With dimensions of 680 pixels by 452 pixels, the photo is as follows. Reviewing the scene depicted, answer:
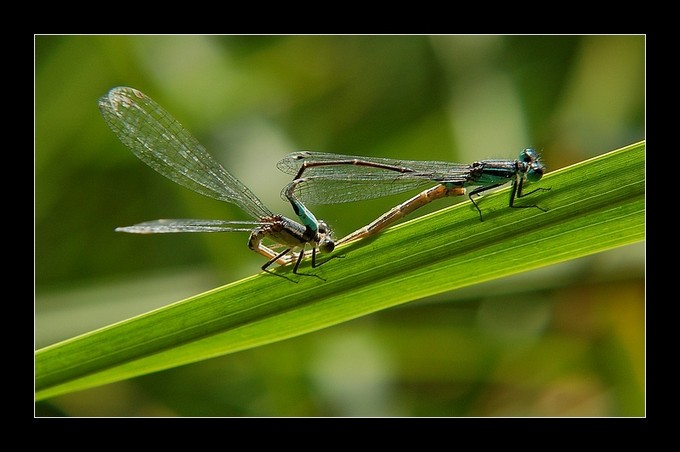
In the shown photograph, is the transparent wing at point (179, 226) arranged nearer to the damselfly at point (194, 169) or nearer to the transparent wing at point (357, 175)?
the damselfly at point (194, 169)

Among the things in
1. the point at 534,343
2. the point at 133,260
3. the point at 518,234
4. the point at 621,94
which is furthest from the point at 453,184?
the point at 133,260

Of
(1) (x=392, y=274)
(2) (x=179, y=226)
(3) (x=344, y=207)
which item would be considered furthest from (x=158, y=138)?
(1) (x=392, y=274)

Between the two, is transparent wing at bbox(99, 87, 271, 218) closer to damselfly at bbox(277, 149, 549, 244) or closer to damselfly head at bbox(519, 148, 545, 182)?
damselfly at bbox(277, 149, 549, 244)

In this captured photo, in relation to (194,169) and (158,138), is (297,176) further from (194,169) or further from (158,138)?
(158,138)

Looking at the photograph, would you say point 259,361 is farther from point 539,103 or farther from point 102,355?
point 539,103

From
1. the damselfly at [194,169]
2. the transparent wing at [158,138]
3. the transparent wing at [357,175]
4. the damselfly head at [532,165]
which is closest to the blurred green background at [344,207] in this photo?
the transparent wing at [357,175]

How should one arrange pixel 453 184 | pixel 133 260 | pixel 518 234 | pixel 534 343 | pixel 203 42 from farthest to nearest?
pixel 203 42
pixel 133 260
pixel 534 343
pixel 453 184
pixel 518 234
